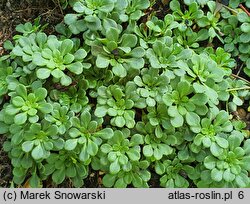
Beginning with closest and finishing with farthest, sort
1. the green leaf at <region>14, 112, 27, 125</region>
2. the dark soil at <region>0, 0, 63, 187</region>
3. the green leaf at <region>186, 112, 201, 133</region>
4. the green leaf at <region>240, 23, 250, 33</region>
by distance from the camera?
the green leaf at <region>14, 112, 27, 125</region> → the green leaf at <region>186, 112, 201, 133</region> → the green leaf at <region>240, 23, 250, 33</region> → the dark soil at <region>0, 0, 63, 187</region>

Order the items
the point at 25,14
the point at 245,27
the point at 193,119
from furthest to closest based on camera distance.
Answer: the point at 25,14, the point at 245,27, the point at 193,119

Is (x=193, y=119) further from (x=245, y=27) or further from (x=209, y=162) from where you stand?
(x=245, y=27)

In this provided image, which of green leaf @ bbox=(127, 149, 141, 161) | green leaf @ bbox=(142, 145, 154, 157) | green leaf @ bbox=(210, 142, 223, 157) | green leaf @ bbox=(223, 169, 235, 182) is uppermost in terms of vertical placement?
green leaf @ bbox=(127, 149, 141, 161)

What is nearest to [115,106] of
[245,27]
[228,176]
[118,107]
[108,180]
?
[118,107]

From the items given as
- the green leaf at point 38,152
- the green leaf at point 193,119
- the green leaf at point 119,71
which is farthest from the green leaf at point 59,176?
the green leaf at point 193,119

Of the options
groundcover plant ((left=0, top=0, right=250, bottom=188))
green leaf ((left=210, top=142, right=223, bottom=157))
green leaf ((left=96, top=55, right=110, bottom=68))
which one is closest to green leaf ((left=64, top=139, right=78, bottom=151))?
groundcover plant ((left=0, top=0, right=250, bottom=188))

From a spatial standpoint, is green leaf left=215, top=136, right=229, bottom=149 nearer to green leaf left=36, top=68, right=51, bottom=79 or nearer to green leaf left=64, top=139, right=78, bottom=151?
green leaf left=64, top=139, right=78, bottom=151

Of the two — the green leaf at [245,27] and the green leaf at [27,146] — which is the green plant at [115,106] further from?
the green leaf at [245,27]

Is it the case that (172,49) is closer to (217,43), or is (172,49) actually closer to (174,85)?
(174,85)

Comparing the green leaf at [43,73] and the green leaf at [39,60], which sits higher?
the green leaf at [39,60]
